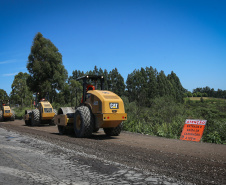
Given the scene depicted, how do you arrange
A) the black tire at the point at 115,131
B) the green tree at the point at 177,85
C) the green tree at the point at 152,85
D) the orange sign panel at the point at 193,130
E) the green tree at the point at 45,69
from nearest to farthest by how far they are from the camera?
the orange sign panel at the point at 193,130 → the black tire at the point at 115,131 → the green tree at the point at 45,69 → the green tree at the point at 152,85 → the green tree at the point at 177,85

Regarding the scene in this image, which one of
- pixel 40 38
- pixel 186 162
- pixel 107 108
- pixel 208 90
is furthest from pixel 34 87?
pixel 208 90

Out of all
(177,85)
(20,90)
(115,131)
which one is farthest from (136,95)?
(115,131)

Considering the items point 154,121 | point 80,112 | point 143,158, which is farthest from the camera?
point 154,121

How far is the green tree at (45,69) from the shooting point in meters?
32.8

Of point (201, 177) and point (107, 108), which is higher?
point (107, 108)

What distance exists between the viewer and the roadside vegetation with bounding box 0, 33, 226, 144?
40.3 feet

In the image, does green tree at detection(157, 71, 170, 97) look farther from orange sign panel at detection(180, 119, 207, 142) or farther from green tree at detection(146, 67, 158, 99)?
orange sign panel at detection(180, 119, 207, 142)

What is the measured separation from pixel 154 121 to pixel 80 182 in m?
10.9

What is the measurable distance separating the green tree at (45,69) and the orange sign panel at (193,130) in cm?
2497

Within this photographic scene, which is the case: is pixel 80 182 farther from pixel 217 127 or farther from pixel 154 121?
pixel 154 121

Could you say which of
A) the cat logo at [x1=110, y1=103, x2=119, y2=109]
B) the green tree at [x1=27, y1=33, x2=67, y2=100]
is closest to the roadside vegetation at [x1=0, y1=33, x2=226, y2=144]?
the green tree at [x1=27, y1=33, x2=67, y2=100]

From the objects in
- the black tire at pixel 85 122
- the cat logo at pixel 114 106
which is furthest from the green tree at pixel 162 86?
the cat logo at pixel 114 106

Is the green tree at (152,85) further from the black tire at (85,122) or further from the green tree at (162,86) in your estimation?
the black tire at (85,122)

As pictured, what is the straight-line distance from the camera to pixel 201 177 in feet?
14.8
